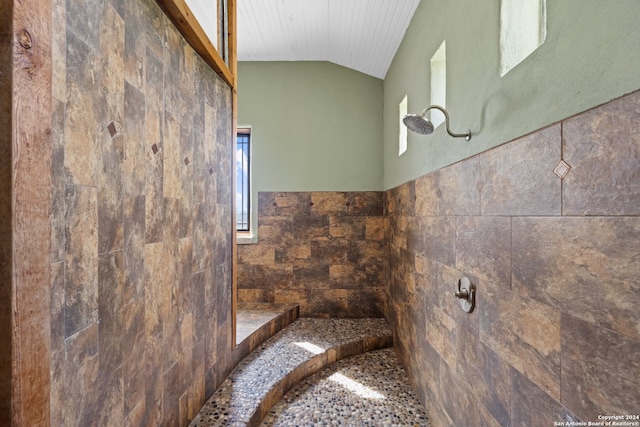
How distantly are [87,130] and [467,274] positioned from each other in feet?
4.93

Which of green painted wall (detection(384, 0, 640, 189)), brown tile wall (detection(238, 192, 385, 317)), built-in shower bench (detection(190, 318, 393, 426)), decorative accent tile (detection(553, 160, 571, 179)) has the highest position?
green painted wall (detection(384, 0, 640, 189))

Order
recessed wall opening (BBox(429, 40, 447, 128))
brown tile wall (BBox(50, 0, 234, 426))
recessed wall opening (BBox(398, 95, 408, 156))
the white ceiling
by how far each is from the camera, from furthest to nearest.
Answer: recessed wall opening (BBox(398, 95, 408, 156)) → the white ceiling → recessed wall opening (BBox(429, 40, 447, 128)) → brown tile wall (BBox(50, 0, 234, 426))

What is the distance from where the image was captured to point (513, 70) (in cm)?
105

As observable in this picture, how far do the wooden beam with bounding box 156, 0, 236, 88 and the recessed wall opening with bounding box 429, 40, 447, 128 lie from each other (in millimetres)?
1314

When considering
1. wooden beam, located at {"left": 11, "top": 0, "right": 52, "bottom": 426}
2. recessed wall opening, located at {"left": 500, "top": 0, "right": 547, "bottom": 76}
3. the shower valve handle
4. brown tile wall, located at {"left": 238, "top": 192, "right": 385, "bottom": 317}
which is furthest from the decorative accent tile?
brown tile wall, located at {"left": 238, "top": 192, "right": 385, "bottom": 317}

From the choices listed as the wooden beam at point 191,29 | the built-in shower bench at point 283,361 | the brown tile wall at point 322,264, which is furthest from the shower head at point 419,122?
the brown tile wall at point 322,264

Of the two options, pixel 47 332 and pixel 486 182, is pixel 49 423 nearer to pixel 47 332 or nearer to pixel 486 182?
pixel 47 332

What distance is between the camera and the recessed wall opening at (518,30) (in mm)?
1022

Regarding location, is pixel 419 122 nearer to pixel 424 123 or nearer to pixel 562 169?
pixel 424 123

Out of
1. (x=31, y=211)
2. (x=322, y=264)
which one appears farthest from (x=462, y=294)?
(x=322, y=264)

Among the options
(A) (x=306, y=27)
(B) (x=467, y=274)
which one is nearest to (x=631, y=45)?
(B) (x=467, y=274)

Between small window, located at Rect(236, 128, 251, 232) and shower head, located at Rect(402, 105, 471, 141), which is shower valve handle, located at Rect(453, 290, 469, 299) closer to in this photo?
shower head, located at Rect(402, 105, 471, 141)

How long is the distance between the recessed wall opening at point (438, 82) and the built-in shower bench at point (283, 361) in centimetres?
194

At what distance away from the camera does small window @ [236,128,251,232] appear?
345 cm
